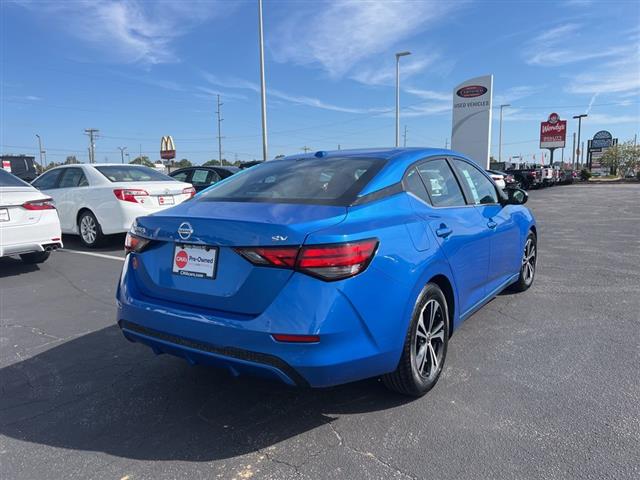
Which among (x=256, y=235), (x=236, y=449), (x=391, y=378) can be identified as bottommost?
(x=236, y=449)

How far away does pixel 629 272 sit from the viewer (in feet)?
20.7

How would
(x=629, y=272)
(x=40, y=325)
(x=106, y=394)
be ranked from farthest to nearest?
(x=629, y=272)
(x=40, y=325)
(x=106, y=394)

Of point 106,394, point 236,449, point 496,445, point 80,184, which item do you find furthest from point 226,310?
point 80,184

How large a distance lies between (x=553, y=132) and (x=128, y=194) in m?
51.8

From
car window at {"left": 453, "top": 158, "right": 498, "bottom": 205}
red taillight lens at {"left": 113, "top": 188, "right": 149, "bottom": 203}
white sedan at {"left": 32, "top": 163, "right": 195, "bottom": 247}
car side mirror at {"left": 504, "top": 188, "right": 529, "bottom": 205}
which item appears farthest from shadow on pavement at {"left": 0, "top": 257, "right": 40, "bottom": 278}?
car side mirror at {"left": 504, "top": 188, "right": 529, "bottom": 205}

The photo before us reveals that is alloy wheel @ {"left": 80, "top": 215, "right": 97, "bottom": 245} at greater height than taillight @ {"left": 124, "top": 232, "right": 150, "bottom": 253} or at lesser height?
lesser

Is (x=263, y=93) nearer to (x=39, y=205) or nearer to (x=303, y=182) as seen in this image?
(x=39, y=205)

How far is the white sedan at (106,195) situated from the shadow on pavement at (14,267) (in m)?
1.28

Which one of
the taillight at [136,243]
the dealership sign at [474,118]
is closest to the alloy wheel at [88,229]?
the taillight at [136,243]

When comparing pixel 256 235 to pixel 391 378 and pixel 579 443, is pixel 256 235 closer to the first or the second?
pixel 391 378

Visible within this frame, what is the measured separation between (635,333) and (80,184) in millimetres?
8529

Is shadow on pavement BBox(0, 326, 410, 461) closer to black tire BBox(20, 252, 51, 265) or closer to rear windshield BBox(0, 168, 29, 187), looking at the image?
rear windshield BBox(0, 168, 29, 187)

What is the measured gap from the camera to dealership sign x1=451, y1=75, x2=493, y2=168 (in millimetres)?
29750

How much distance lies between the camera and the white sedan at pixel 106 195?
8062 millimetres
